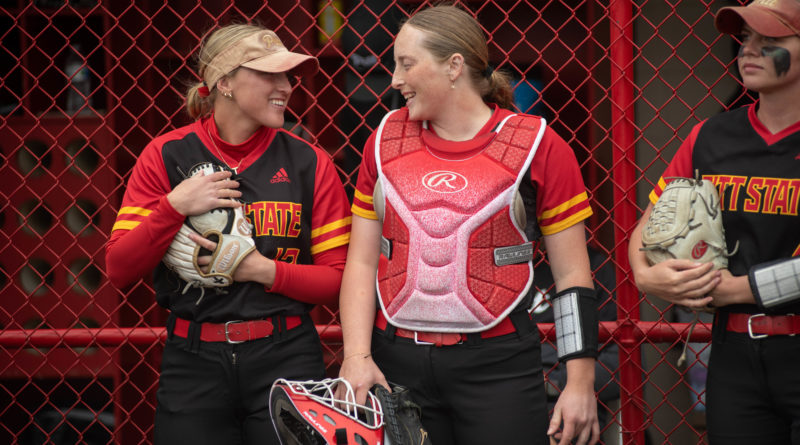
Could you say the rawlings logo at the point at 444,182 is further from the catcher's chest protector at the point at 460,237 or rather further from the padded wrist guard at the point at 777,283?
the padded wrist guard at the point at 777,283

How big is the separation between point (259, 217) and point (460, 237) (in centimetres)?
56

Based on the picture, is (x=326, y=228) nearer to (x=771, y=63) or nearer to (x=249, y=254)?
(x=249, y=254)

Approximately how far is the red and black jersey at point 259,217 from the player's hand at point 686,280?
34.3 inches

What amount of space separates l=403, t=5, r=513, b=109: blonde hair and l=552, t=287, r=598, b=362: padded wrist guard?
1.98ft

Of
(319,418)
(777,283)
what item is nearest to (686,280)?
(777,283)

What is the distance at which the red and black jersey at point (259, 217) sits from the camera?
7.10 ft

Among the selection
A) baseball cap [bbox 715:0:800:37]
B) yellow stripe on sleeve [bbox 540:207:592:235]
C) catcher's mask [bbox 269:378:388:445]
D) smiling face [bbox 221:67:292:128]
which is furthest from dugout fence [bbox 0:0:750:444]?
catcher's mask [bbox 269:378:388:445]

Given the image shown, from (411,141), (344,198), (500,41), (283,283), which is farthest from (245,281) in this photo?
(500,41)

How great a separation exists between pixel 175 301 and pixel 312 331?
39 cm

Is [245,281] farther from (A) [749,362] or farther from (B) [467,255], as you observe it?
(A) [749,362]

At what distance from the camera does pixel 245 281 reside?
220 centimetres

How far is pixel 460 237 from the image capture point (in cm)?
204

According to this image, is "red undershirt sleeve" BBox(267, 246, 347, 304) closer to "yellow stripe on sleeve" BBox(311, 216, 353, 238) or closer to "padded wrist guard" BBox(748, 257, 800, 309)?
"yellow stripe on sleeve" BBox(311, 216, 353, 238)

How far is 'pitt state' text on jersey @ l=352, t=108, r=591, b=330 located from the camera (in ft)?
6.81
